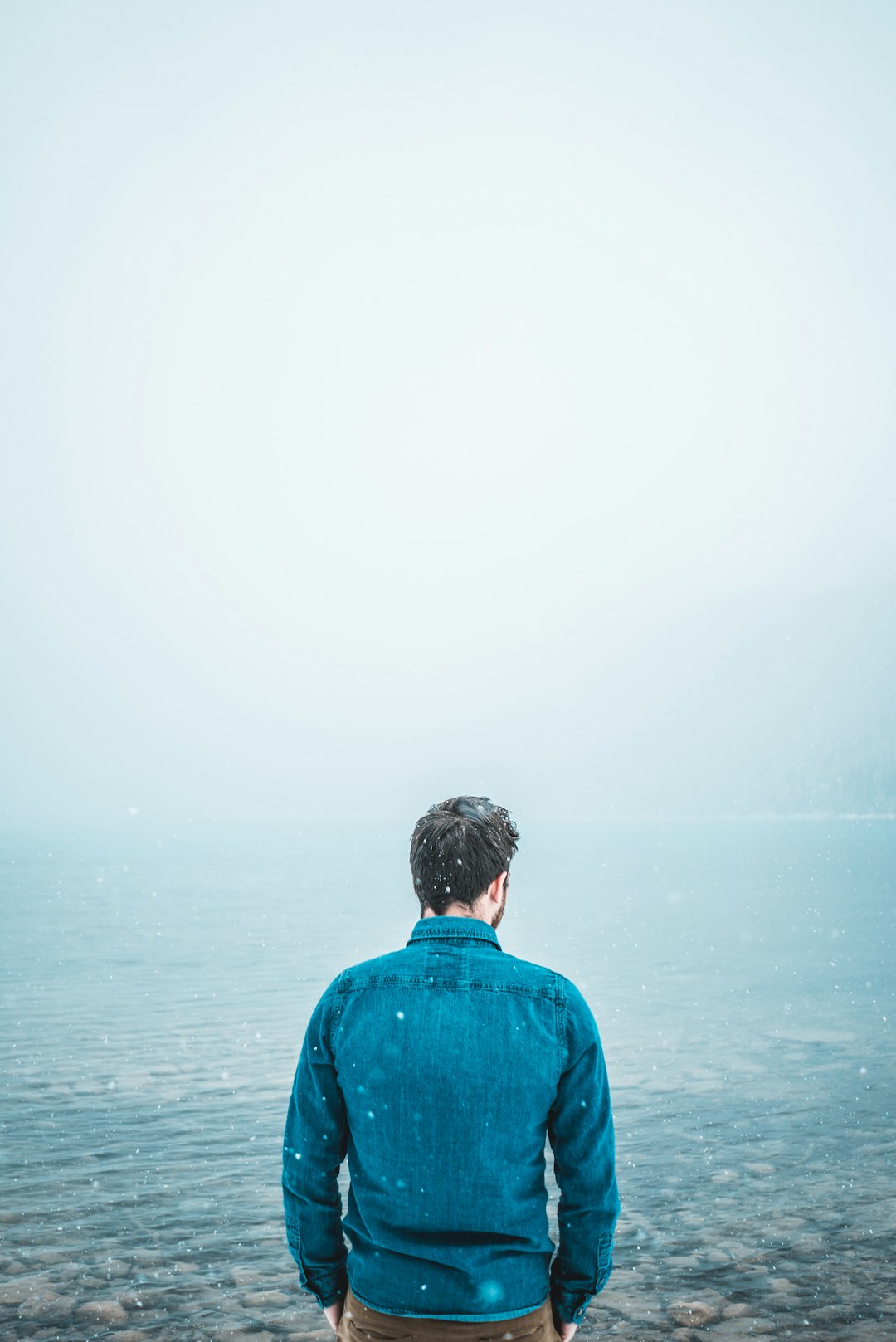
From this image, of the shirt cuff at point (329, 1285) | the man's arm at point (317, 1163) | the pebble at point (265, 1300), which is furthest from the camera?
the pebble at point (265, 1300)

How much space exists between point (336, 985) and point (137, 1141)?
11883 millimetres

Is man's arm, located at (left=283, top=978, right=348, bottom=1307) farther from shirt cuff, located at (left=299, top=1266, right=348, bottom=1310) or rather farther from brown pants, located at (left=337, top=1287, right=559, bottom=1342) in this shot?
brown pants, located at (left=337, top=1287, right=559, bottom=1342)

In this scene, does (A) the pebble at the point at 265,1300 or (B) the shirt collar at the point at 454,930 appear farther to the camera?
(A) the pebble at the point at 265,1300

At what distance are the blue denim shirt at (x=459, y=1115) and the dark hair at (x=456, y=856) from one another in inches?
3.9

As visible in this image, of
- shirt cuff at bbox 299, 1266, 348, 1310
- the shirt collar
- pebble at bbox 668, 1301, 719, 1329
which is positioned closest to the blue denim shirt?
the shirt collar

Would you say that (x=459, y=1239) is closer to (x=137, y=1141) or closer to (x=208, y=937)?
(x=137, y=1141)

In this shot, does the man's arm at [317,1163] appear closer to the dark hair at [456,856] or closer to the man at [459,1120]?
the man at [459,1120]

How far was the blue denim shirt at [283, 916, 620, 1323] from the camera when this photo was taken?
290 cm

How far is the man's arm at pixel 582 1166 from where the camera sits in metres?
3.03

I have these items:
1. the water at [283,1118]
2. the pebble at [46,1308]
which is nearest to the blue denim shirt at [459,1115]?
the water at [283,1118]

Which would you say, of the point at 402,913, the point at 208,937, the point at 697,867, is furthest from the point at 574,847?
the point at 208,937

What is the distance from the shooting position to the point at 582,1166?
3.12 metres

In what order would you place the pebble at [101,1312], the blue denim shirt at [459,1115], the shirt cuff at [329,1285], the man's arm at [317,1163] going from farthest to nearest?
the pebble at [101,1312], the shirt cuff at [329,1285], the man's arm at [317,1163], the blue denim shirt at [459,1115]

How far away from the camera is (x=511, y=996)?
298 centimetres
